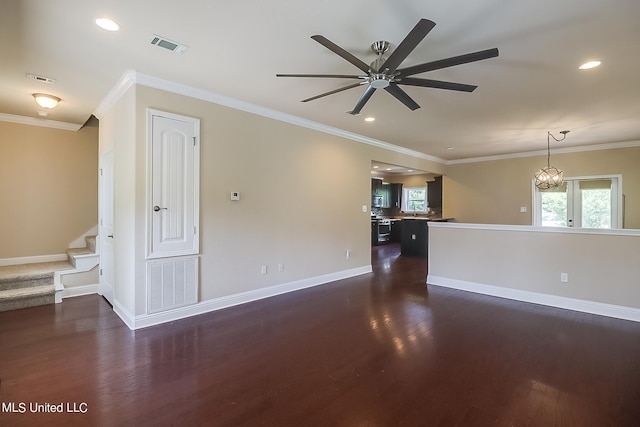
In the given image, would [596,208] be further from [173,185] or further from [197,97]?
[173,185]

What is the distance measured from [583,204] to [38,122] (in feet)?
36.1

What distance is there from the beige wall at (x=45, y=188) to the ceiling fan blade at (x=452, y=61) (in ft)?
18.8

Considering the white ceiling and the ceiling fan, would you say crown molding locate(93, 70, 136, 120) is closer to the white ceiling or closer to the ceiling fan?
the white ceiling

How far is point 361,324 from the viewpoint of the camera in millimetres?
3438

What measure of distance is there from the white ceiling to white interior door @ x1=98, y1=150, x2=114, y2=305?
2.92ft

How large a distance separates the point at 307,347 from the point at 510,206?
7.21 metres

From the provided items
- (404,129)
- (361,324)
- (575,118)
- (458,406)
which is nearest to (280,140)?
(404,129)

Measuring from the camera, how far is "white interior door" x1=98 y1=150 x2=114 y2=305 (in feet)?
13.7

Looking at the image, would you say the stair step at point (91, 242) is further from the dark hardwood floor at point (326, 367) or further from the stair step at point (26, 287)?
the dark hardwood floor at point (326, 367)

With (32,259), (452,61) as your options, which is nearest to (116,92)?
(32,259)

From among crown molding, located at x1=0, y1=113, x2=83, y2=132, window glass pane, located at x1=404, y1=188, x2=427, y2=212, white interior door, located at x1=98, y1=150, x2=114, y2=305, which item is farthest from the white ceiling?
window glass pane, located at x1=404, y1=188, x2=427, y2=212

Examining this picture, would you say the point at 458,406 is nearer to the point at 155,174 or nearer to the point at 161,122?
the point at 155,174

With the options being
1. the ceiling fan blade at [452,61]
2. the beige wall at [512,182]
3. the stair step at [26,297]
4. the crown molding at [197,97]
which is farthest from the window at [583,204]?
the stair step at [26,297]

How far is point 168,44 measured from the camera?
260 cm
